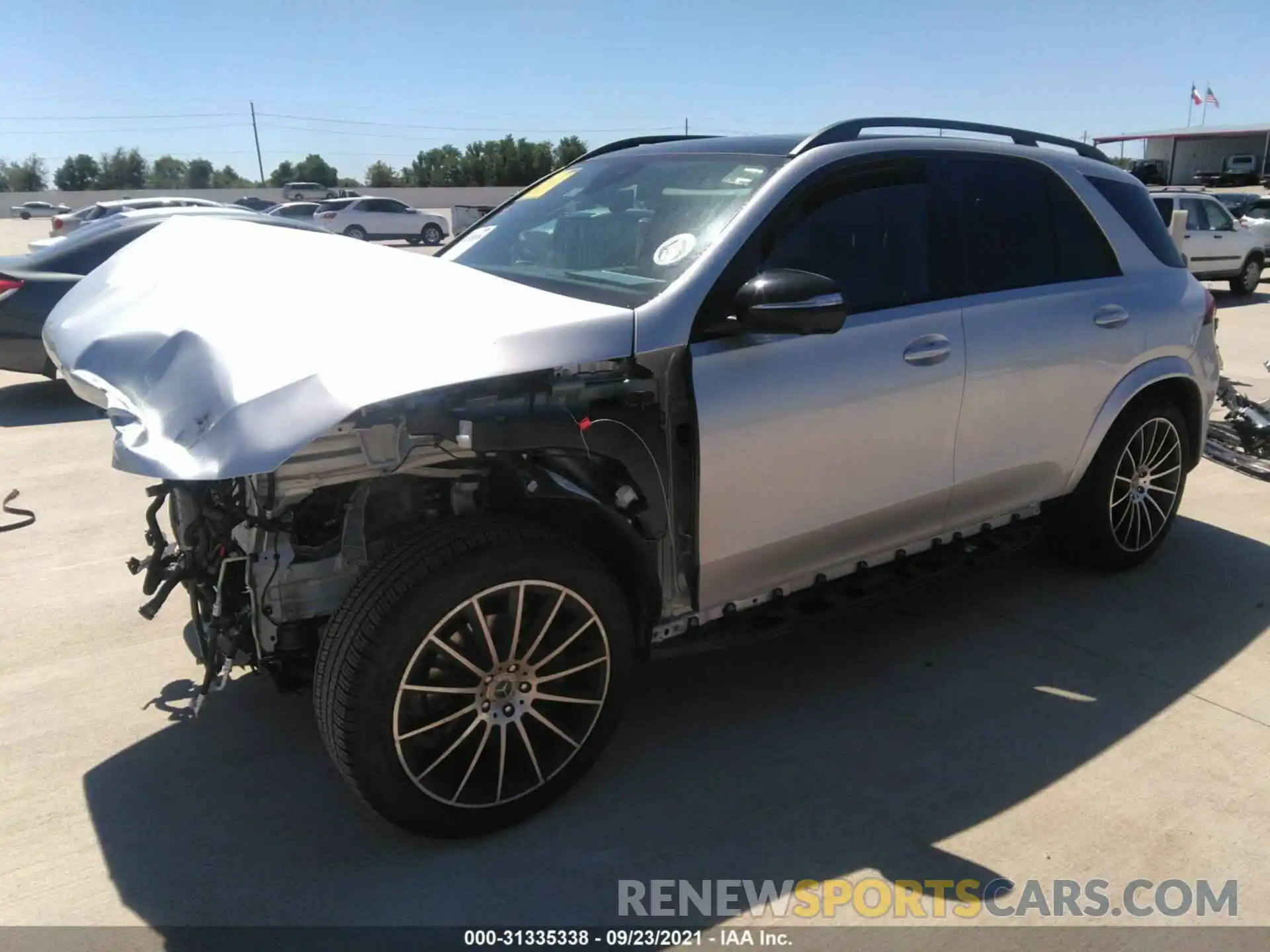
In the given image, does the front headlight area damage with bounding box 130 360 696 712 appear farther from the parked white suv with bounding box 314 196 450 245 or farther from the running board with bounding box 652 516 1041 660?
the parked white suv with bounding box 314 196 450 245

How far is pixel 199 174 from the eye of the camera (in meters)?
94.2

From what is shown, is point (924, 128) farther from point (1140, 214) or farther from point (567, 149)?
point (567, 149)

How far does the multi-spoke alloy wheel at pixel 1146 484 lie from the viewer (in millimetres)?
4598

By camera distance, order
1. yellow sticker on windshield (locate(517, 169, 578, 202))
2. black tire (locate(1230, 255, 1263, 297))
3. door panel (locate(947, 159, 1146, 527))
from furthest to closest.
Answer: black tire (locate(1230, 255, 1263, 297))
yellow sticker on windshield (locate(517, 169, 578, 202))
door panel (locate(947, 159, 1146, 527))

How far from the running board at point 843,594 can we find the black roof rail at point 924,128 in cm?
157

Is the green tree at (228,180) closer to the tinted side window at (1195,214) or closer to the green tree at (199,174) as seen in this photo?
the green tree at (199,174)

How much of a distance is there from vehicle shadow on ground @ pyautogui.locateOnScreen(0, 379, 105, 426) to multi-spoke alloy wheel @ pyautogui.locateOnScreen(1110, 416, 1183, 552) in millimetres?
7089

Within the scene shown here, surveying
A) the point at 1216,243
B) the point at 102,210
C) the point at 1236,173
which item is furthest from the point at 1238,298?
the point at 1236,173

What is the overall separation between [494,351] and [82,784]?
1993 millimetres

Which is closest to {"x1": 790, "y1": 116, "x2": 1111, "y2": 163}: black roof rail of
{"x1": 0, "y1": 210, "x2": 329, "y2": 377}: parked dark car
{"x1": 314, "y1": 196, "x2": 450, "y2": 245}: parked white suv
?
{"x1": 0, "y1": 210, "x2": 329, "y2": 377}: parked dark car

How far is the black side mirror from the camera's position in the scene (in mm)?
2865

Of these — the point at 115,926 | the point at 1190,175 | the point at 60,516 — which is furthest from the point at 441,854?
the point at 1190,175

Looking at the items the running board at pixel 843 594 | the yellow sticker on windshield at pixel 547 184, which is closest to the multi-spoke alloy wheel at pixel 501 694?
the running board at pixel 843 594

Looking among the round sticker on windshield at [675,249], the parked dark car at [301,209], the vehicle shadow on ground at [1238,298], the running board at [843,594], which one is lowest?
the vehicle shadow on ground at [1238,298]
